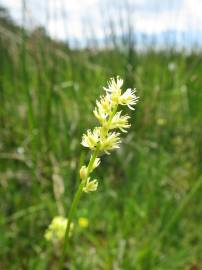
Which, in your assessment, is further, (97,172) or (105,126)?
(97,172)

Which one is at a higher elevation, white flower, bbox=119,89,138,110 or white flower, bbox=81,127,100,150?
white flower, bbox=119,89,138,110

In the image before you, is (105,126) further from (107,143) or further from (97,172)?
(97,172)

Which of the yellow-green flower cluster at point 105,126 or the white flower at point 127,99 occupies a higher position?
the white flower at point 127,99

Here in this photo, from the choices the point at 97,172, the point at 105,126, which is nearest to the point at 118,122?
the point at 105,126

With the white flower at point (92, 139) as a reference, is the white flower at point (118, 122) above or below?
above

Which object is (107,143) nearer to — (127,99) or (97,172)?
(127,99)

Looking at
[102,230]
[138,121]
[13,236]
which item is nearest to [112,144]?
[13,236]

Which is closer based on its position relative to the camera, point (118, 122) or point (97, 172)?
point (118, 122)

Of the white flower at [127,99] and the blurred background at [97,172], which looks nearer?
the white flower at [127,99]

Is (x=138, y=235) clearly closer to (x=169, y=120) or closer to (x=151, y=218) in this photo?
(x=151, y=218)

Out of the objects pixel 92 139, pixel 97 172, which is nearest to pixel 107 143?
pixel 92 139

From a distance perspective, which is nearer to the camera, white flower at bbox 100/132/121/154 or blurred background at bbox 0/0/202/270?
white flower at bbox 100/132/121/154
